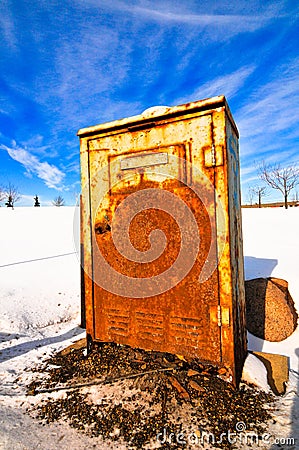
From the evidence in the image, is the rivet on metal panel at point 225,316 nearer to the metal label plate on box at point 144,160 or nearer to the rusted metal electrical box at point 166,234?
the rusted metal electrical box at point 166,234

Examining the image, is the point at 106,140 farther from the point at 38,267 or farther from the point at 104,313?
the point at 38,267

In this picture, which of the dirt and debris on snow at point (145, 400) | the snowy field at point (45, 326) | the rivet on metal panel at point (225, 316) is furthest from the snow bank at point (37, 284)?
the rivet on metal panel at point (225, 316)

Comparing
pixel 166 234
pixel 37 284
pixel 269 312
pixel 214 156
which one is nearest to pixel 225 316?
pixel 166 234

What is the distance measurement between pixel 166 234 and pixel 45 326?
2953mm

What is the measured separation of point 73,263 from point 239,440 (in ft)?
20.0

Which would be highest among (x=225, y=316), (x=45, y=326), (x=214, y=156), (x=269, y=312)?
(x=214, y=156)

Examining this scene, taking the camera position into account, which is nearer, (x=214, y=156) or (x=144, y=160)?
(x=214, y=156)

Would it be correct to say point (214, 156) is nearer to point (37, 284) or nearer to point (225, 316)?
point (225, 316)

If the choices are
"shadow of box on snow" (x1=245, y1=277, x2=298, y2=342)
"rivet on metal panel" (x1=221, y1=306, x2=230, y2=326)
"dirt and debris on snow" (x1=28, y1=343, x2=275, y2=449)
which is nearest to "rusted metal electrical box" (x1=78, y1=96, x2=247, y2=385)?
"rivet on metal panel" (x1=221, y1=306, x2=230, y2=326)

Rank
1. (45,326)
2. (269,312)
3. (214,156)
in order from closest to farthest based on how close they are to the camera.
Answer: (214,156) → (269,312) → (45,326)

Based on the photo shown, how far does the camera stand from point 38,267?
21.9 feet

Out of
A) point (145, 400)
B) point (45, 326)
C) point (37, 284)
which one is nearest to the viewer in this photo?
point (145, 400)

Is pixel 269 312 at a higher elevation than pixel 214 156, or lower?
lower

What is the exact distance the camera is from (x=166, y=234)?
249cm
